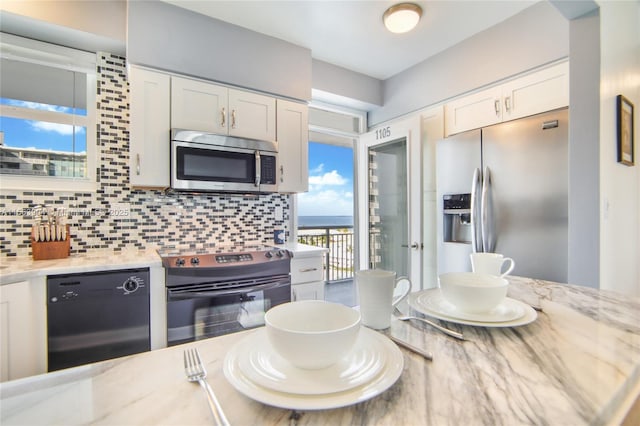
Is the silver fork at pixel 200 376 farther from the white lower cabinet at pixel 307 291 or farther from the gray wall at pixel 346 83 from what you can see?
the gray wall at pixel 346 83

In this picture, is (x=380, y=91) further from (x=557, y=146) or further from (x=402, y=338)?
(x=402, y=338)

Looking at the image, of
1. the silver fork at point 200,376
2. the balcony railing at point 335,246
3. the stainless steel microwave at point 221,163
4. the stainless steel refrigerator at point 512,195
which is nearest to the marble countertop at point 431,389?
the silver fork at point 200,376

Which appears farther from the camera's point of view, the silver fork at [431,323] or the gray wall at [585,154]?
the gray wall at [585,154]

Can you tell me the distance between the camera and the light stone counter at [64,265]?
59.1 inches

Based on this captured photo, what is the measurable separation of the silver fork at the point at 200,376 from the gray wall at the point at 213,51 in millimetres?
2177

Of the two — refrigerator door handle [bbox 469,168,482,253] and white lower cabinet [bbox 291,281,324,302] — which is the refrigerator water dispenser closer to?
refrigerator door handle [bbox 469,168,482,253]

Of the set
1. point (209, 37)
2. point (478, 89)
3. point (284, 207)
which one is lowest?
point (284, 207)

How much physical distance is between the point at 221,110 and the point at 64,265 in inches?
56.1

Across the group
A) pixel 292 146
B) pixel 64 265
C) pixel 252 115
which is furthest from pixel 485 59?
pixel 64 265

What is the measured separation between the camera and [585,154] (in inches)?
68.9

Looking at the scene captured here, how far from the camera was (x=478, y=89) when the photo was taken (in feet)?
8.44

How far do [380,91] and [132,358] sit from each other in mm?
3458

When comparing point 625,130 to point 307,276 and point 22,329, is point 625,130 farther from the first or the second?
point 22,329

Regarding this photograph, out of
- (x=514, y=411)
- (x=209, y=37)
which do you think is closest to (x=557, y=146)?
(x=514, y=411)
